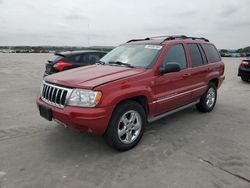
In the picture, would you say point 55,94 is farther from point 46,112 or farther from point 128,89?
point 128,89

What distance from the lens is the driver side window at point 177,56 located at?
481cm

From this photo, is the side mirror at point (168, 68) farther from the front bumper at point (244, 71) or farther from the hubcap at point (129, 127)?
the front bumper at point (244, 71)

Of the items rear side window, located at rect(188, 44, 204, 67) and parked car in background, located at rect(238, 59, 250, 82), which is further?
parked car in background, located at rect(238, 59, 250, 82)

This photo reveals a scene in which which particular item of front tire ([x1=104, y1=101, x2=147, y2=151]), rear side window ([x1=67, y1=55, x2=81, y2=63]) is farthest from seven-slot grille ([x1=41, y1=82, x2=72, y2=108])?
rear side window ([x1=67, y1=55, x2=81, y2=63])

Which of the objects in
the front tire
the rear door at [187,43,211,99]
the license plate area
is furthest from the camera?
the rear door at [187,43,211,99]

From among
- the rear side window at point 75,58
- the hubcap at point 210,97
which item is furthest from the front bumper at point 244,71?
the rear side window at point 75,58

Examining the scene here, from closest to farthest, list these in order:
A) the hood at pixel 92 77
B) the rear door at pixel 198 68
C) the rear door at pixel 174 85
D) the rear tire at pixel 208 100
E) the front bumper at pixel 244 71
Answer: the hood at pixel 92 77 → the rear door at pixel 174 85 → the rear door at pixel 198 68 → the rear tire at pixel 208 100 → the front bumper at pixel 244 71

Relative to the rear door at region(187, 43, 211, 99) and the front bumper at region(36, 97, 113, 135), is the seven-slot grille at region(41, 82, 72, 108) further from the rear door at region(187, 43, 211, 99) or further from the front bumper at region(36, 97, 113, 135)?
the rear door at region(187, 43, 211, 99)

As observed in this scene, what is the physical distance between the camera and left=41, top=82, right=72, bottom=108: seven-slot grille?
374 cm

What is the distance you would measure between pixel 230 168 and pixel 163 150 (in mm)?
1046

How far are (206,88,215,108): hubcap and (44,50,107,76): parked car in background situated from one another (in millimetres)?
4603

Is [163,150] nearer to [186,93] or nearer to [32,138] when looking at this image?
[186,93]

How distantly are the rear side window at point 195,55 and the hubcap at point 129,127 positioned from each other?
2133 millimetres

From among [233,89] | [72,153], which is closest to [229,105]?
[233,89]
